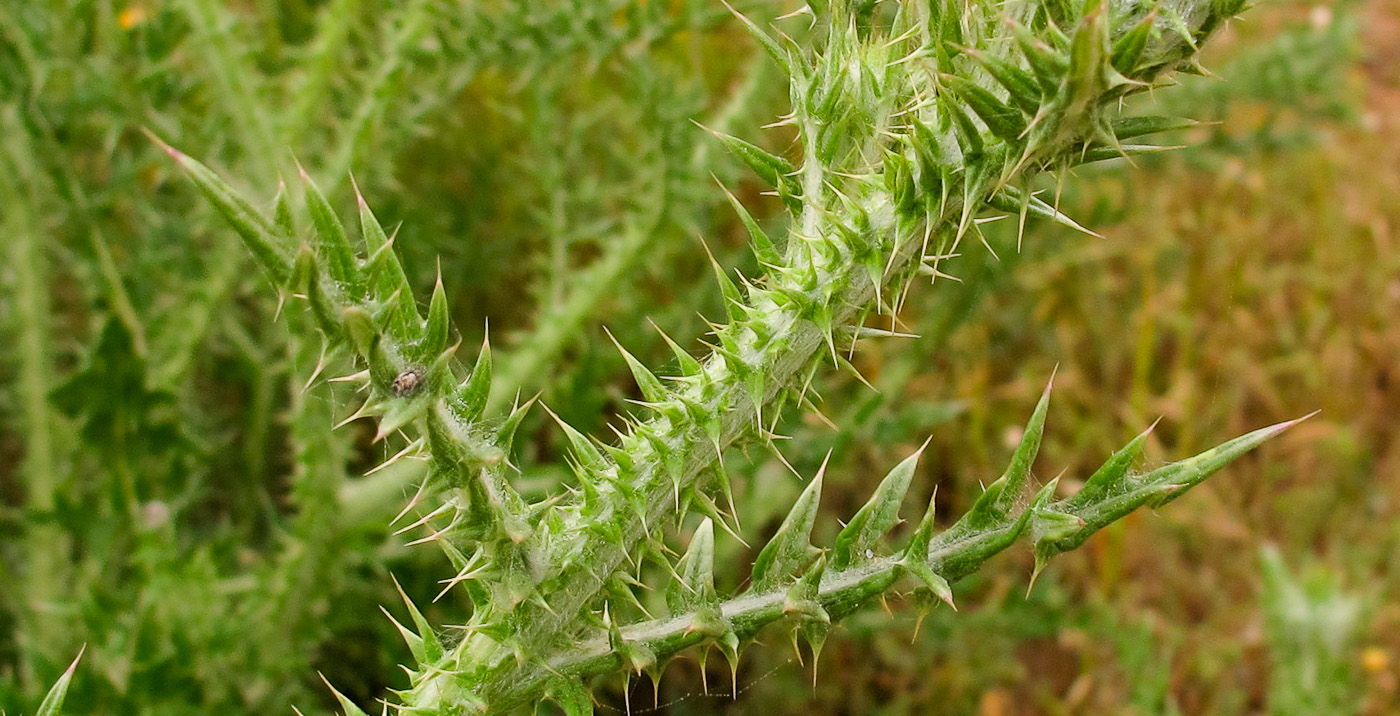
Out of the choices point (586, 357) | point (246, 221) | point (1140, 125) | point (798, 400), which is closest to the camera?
point (246, 221)

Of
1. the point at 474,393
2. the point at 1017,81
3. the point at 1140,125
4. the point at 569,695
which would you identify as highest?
the point at 1017,81

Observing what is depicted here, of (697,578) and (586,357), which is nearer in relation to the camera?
(697,578)

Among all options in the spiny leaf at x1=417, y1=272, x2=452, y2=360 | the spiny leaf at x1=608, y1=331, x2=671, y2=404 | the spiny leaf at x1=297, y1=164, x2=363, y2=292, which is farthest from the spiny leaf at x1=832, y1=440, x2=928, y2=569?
the spiny leaf at x1=297, y1=164, x2=363, y2=292

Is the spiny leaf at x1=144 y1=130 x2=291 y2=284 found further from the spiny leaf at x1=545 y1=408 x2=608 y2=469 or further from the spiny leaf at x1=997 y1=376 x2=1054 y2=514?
the spiny leaf at x1=997 y1=376 x2=1054 y2=514

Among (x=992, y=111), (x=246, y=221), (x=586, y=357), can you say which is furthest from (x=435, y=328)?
(x=586, y=357)

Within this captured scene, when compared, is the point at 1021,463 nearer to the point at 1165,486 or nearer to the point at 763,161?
the point at 1165,486

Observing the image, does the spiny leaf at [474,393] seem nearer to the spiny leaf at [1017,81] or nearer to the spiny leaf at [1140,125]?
the spiny leaf at [1017,81]
